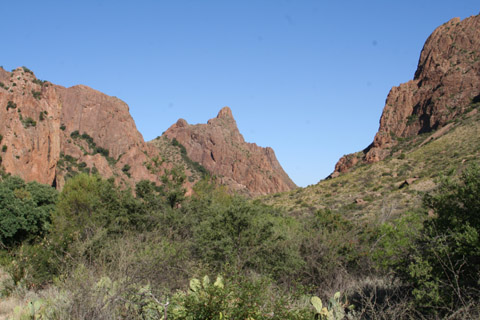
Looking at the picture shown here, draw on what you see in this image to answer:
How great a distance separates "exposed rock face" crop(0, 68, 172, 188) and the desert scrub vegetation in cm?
2236

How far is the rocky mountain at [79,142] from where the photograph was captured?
48.6 meters

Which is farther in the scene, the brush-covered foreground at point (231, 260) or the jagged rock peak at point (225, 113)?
the jagged rock peak at point (225, 113)

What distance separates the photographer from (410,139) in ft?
192

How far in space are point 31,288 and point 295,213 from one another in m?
28.0

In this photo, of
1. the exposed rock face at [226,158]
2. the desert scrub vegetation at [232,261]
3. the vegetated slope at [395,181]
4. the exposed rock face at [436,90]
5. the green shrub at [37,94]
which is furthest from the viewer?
the exposed rock face at [226,158]

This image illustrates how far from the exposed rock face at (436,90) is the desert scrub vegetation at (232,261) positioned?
1697 inches

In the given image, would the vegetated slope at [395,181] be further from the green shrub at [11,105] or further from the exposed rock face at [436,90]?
the green shrub at [11,105]

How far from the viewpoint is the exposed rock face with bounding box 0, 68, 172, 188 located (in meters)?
48.2

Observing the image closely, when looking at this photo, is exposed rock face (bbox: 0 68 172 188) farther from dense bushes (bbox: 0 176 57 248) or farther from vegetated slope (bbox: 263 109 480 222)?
vegetated slope (bbox: 263 109 480 222)

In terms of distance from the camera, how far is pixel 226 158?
119m

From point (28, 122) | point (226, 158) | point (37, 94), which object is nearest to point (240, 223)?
point (28, 122)

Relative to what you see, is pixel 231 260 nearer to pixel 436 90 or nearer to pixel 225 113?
pixel 436 90

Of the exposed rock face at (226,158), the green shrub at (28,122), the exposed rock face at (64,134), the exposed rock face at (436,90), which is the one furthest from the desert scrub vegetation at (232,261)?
the exposed rock face at (226,158)

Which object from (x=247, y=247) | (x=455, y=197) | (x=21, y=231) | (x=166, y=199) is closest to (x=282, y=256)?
(x=247, y=247)
